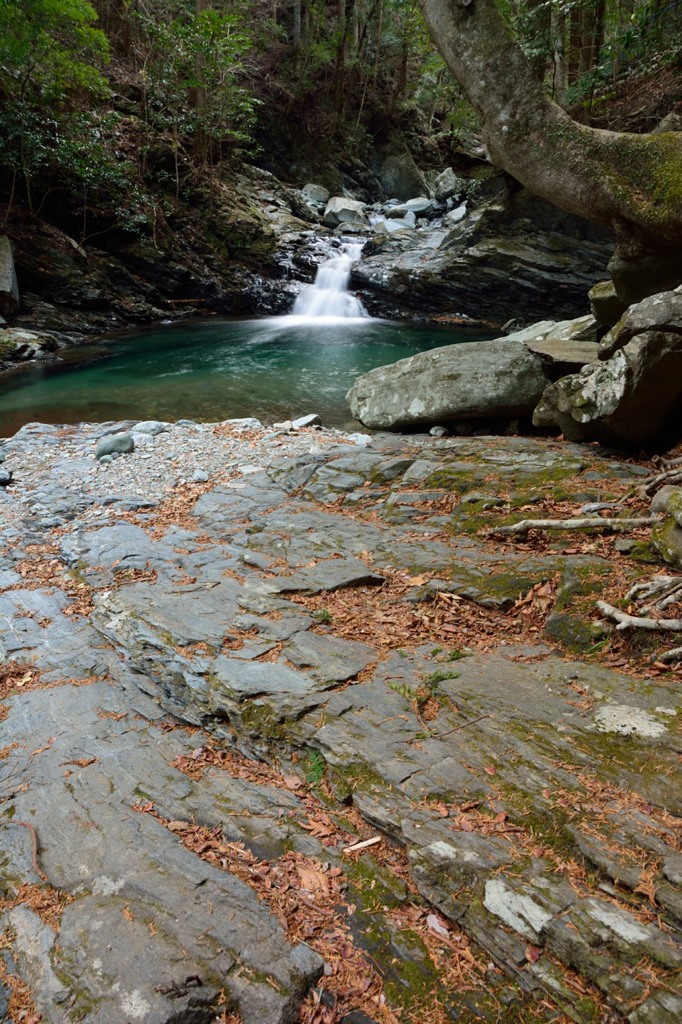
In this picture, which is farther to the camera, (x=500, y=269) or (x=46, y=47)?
(x=500, y=269)

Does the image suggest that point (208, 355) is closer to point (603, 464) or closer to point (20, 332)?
point (20, 332)

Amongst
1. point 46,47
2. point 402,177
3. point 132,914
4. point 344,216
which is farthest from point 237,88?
point 132,914

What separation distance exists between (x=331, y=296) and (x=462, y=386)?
50.3 ft

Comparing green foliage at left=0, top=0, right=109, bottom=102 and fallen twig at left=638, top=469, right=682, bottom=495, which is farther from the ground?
green foliage at left=0, top=0, right=109, bottom=102

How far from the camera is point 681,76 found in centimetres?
1388

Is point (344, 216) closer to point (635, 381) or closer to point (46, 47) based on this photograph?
point (46, 47)

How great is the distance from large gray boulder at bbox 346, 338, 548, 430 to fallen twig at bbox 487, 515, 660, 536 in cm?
312

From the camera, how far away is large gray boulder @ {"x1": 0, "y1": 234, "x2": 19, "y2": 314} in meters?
16.1

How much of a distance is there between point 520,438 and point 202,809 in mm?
5372

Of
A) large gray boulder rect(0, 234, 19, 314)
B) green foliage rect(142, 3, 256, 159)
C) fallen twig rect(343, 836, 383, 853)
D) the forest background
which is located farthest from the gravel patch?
green foliage rect(142, 3, 256, 159)

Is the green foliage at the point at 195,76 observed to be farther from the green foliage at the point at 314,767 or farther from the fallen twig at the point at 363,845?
the fallen twig at the point at 363,845

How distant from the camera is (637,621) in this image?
3.17 meters

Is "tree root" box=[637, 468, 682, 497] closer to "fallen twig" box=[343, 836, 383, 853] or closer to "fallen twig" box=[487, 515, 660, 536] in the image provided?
"fallen twig" box=[487, 515, 660, 536]

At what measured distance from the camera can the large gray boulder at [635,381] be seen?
509 cm
